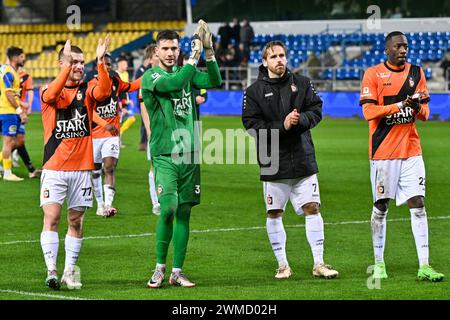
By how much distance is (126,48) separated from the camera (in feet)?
152

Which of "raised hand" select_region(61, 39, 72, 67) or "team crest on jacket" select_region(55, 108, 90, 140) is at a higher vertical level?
"raised hand" select_region(61, 39, 72, 67)

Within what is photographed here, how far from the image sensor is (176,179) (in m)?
9.77

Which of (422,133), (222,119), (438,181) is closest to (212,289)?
(438,181)

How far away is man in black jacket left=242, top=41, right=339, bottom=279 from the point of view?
33.8 feet

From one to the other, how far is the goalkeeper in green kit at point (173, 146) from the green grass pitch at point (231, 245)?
0.40 meters

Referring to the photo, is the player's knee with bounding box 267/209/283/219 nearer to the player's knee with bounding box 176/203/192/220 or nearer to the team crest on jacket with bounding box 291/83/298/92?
the player's knee with bounding box 176/203/192/220

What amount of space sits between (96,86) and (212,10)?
125 feet

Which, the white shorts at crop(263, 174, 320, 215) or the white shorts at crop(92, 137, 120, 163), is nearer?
the white shorts at crop(263, 174, 320, 215)

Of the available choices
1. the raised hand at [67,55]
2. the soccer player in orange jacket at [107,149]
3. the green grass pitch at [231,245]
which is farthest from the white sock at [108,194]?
the raised hand at [67,55]

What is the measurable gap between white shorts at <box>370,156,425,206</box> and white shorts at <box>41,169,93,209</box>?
283cm

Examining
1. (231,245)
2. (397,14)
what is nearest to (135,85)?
(231,245)

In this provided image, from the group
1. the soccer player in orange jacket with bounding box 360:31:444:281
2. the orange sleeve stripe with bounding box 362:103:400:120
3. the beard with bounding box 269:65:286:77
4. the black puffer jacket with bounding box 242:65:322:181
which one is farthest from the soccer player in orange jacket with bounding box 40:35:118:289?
the soccer player in orange jacket with bounding box 360:31:444:281

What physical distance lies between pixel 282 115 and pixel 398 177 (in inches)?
50.8

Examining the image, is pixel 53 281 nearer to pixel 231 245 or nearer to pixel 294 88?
pixel 294 88
